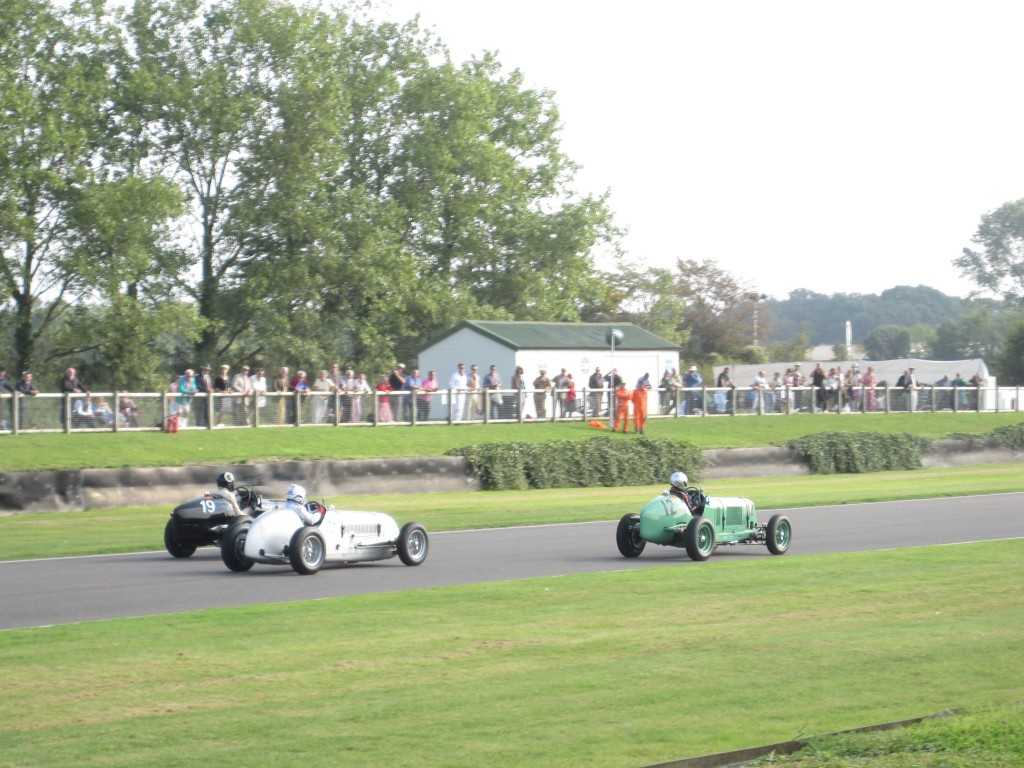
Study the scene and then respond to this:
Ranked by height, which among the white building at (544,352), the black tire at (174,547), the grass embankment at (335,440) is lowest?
the black tire at (174,547)

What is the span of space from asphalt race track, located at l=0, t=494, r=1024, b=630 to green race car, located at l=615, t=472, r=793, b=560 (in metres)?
0.23

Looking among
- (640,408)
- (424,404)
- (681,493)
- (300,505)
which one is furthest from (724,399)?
(300,505)

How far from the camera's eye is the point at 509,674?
9.21 metres

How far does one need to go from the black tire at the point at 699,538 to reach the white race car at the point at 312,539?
3.29 m

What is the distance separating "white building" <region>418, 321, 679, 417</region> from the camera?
44.2 meters

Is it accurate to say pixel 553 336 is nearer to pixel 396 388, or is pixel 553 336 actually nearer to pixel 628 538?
pixel 396 388

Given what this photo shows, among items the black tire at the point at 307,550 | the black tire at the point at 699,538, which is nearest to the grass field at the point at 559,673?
the black tire at the point at 699,538

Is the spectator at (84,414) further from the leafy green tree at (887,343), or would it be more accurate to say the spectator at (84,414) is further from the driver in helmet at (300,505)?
the leafy green tree at (887,343)

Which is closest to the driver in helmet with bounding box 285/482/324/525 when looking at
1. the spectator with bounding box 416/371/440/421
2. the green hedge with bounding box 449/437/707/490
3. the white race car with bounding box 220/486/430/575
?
the white race car with bounding box 220/486/430/575

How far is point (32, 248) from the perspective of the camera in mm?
45438

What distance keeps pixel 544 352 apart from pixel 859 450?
10.6 meters

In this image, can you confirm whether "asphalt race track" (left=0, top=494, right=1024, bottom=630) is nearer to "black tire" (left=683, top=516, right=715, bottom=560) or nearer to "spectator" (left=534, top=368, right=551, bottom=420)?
"black tire" (left=683, top=516, right=715, bottom=560)

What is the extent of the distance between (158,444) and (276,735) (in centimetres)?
2394

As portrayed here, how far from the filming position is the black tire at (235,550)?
15.7 metres
